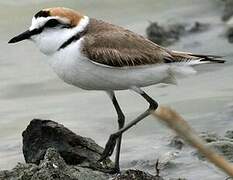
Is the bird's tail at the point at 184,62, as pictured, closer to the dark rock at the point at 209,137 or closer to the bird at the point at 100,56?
the bird at the point at 100,56

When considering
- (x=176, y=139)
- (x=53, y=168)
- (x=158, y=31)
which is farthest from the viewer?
(x=158, y=31)

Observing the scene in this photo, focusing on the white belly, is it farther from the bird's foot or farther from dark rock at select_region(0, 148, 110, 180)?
dark rock at select_region(0, 148, 110, 180)

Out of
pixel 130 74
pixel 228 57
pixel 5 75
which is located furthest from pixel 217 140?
pixel 5 75

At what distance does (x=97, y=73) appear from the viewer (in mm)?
4551

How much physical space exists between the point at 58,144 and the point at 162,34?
501 cm

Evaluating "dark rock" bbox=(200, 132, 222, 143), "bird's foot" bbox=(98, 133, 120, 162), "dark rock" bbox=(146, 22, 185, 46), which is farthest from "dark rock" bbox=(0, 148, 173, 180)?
"dark rock" bbox=(146, 22, 185, 46)

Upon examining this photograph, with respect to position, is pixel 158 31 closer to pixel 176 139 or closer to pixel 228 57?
pixel 228 57

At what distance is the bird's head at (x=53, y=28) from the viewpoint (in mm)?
4609

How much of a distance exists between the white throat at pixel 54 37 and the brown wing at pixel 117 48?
8cm

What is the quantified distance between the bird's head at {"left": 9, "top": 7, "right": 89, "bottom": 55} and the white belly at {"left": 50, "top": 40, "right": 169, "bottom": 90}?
0.09m

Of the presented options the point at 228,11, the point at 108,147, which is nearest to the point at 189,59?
the point at 108,147

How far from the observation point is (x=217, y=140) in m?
6.04

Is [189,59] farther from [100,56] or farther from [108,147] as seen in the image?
[108,147]

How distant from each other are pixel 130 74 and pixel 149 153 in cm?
188
